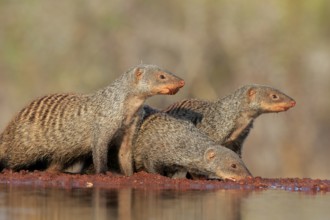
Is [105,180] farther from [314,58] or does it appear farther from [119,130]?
[314,58]

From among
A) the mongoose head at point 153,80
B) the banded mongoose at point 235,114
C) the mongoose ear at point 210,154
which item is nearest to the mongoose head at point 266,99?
the banded mongoose at point 235,114

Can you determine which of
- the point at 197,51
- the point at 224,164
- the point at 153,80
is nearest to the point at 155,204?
the point at 224,164

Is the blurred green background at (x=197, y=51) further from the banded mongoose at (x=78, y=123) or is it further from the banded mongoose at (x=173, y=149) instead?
the banded mongoose at (x=78, y=123)

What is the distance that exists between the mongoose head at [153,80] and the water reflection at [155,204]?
4.94ft

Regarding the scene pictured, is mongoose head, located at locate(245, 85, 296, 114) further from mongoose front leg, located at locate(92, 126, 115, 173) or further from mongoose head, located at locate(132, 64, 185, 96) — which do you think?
mongoose front leg, located at locate(92, 126, 115, 173)

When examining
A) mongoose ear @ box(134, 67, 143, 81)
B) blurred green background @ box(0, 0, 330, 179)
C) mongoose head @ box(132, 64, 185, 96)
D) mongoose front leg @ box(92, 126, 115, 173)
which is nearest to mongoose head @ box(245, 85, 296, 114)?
mongoose head @ box(132, 64, 185, 96)

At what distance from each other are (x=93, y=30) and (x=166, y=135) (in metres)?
10.3

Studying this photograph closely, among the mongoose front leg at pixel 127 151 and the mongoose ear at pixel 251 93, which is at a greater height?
the mongoose ear at pixel 251 93

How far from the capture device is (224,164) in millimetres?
10602

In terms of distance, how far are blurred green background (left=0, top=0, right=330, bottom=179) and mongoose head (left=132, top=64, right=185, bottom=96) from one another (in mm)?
8909

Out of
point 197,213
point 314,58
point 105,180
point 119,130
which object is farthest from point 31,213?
point 314,58

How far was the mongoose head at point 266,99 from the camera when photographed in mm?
11570

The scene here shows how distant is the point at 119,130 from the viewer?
1095 centimetres

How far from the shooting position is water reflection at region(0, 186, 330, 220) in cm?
788
